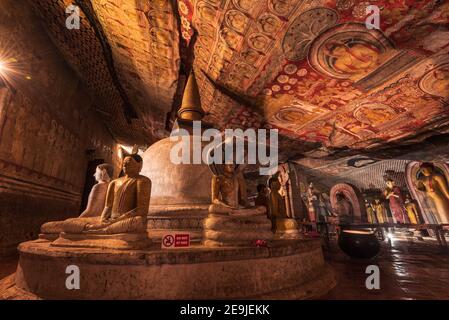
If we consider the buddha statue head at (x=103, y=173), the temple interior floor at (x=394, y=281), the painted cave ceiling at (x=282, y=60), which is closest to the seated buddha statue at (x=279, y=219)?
the temple interior floor at (x=394, y=281)

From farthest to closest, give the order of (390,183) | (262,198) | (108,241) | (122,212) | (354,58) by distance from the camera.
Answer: (390,183), (354,58), (262,198), (122,212), (108,241)

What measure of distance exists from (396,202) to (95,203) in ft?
47.6

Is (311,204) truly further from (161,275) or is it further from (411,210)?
(161,275)

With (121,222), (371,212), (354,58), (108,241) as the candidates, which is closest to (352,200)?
(354,58)

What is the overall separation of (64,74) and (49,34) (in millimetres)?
1226

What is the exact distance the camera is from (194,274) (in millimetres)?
1891

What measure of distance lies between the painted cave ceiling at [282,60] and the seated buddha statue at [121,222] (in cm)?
442

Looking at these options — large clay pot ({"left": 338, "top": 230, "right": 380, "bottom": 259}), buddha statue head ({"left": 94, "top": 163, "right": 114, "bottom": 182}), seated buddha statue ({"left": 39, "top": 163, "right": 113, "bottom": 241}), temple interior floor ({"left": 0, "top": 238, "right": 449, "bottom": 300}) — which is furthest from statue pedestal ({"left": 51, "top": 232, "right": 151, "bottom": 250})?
large clay pot ({"left": 338, "top": 230, "right": 380, "bottom": 259})

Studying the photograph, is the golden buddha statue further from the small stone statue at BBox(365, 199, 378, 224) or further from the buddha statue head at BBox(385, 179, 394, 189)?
the small stone statue at BBox(365, 199, 378, 224)

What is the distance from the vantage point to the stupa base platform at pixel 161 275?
1805 mm

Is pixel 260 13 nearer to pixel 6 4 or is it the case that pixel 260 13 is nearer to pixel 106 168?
pixel 106 168

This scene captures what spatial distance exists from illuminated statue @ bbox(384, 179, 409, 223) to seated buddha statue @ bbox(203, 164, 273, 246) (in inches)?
460

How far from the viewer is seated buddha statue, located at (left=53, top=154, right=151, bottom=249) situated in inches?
85.3

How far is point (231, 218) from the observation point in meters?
2.57
